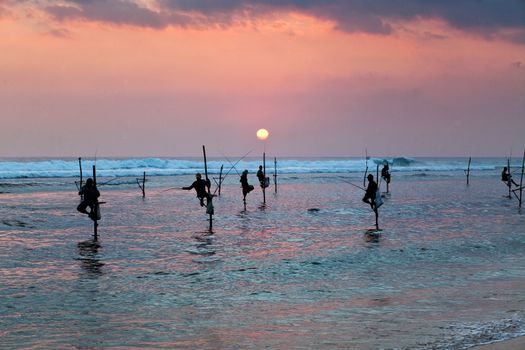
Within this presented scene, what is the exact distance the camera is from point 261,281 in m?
12.8

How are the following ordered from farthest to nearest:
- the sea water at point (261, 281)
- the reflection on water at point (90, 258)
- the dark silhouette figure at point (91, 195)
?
the dark silhouette figure at point (91, 195) → the reflection on water at point (90, 258) → the sea water at point (261, 281)

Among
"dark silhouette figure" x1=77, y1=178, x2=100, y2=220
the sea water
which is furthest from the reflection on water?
"dark silhouette figure" x1=77, y1=178, x2=100, y2=220

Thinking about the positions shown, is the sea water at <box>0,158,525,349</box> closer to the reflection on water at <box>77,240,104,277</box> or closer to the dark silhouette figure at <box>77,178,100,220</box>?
the reflection on water at <box>77,240,104,277</box>

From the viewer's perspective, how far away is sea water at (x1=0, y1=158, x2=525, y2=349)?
8.77m

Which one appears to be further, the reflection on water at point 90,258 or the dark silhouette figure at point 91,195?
the dark silhouette figure at point 91,195

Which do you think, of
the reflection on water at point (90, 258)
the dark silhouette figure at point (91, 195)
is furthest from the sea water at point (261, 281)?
the dark silhouette figure at point (91, 195)

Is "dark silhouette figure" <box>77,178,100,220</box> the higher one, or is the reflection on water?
"dark silhouette figure" <box>77,178,100,220</box>

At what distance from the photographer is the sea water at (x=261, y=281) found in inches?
345

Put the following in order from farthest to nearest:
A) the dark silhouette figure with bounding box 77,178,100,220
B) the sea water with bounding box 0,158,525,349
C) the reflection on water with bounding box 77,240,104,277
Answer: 1. the dark silhouette figure with bounding box 77,178,100,220
2. the reflection on water with bounding box 77,240,104,277
3. the sea water with bounding box 0,158,525,349

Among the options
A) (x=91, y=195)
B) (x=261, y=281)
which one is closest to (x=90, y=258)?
(x=91, y=195)

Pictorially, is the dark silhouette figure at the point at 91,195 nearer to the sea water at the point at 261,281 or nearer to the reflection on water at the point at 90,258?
the sea water at the point at 261,281

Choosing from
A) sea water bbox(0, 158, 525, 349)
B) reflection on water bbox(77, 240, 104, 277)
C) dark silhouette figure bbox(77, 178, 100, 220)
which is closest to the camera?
sea water bbox(0, 158, 525, 349)

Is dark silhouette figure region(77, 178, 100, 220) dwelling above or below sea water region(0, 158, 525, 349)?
above

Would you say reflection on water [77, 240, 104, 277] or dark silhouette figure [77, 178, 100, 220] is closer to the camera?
reflection on water [77, 240, 104, 277]
